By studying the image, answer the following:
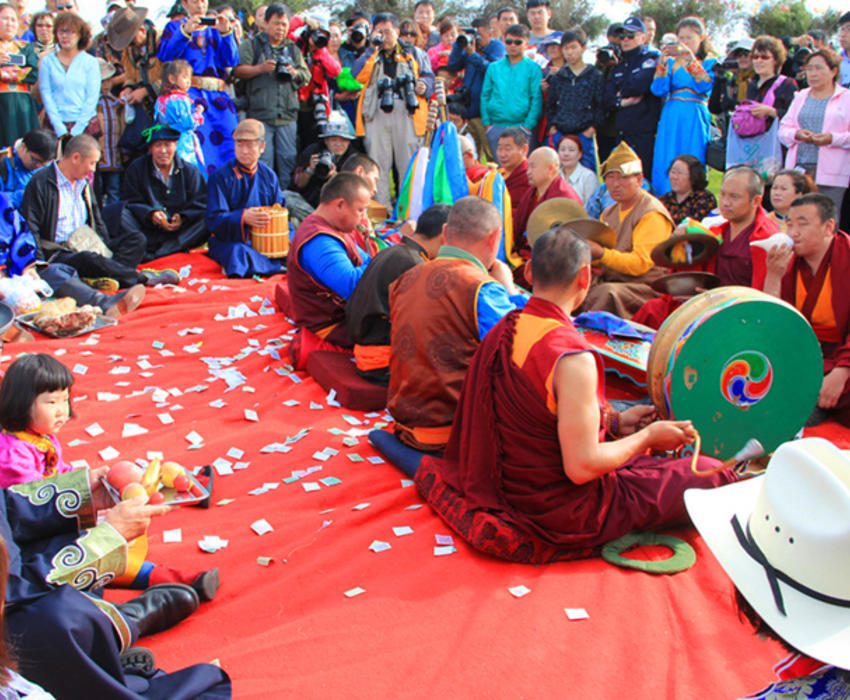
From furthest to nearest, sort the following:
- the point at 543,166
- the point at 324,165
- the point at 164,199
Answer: the point at 324,165 < the point at 164,199 < the point at 543,166

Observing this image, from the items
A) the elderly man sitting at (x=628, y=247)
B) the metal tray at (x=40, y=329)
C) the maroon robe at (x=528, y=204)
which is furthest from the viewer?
the maroon robe at (x=528, y=204)

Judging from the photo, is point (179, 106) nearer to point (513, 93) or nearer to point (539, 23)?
point (513, 93)

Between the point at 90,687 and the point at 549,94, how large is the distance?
27.6ft

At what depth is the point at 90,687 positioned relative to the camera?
7.02 feet

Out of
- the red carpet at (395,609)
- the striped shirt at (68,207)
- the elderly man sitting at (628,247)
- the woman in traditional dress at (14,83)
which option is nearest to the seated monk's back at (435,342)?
the red carpet at (395,609)

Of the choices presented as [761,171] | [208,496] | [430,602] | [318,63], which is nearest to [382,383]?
[208,496]

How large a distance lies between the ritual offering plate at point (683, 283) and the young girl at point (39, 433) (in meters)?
2.94

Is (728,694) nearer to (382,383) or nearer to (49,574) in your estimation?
(49,574)

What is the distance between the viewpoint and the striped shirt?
7379mm

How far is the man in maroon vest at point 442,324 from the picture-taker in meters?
3.99

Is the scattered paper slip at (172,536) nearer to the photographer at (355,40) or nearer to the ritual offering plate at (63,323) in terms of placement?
the ritual offering plate at (63,323)

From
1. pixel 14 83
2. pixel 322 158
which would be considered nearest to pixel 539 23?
pixel 322 158

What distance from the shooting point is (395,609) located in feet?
9.41

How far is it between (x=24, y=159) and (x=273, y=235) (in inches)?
96.5
